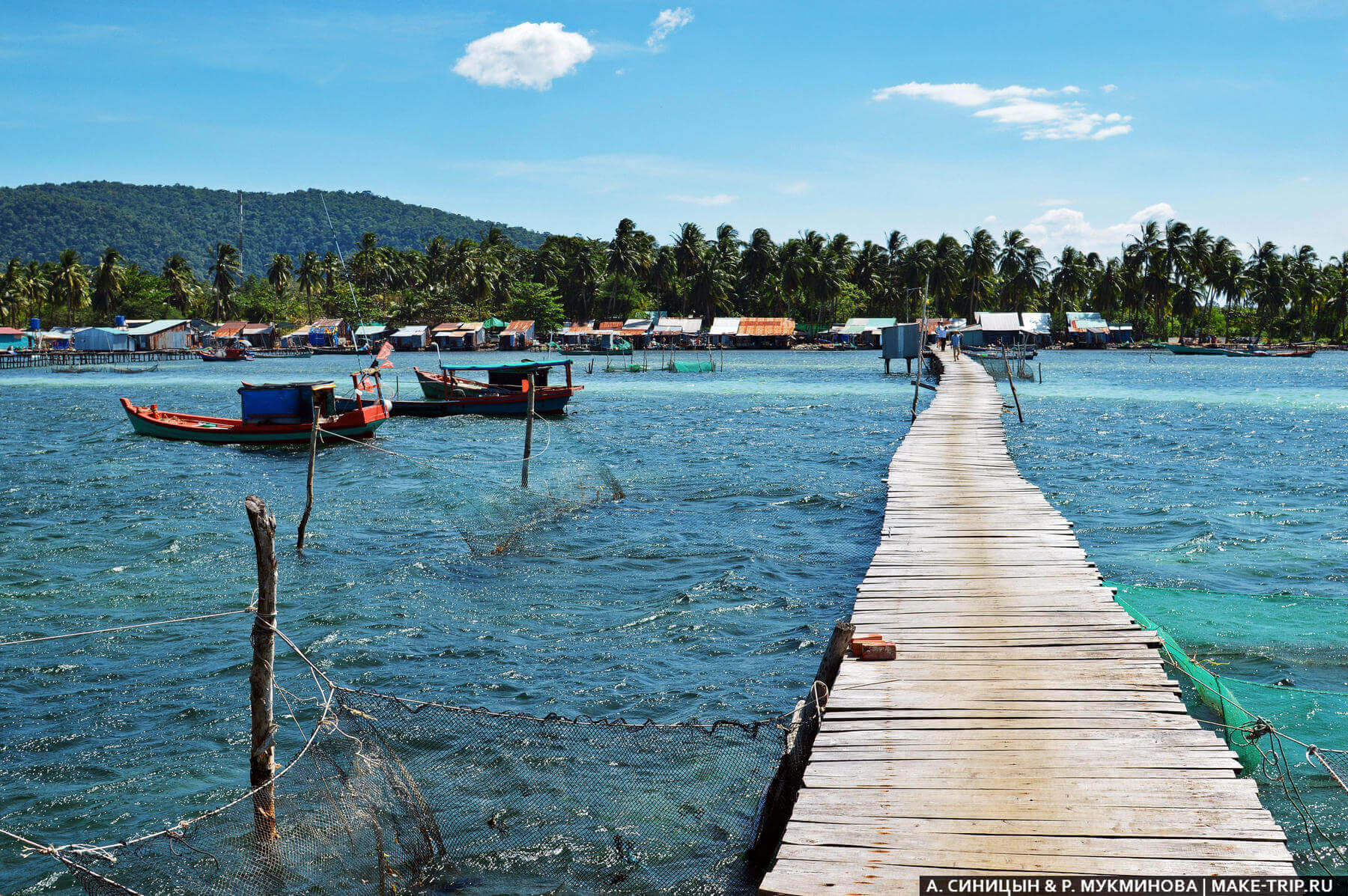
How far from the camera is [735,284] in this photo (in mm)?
120562

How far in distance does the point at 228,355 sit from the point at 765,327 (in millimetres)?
58585

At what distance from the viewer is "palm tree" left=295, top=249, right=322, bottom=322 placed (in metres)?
122

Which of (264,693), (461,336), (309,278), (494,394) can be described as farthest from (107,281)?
(264,693)

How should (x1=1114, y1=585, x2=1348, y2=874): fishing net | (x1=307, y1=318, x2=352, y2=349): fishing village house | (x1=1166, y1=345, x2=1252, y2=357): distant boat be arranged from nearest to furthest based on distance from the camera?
(x1=1114, y1=585, x2=1348, y2=874): fishing net
(x1=1166, y1=345, x2=1252, y2=357): distant boat
(x1=307, y1=318, x2=352, y2=349): fishing village house

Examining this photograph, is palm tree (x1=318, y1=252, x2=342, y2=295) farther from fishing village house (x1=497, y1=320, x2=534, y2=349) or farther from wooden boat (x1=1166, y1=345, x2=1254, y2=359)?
wooden boat (x1=1166, y1=345, x2=1254, y2=359)

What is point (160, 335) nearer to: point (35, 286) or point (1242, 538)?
point (35, 286)

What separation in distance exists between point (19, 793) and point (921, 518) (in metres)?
11.9

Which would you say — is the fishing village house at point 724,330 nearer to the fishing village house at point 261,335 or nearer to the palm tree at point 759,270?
the palm tree at point 759,270

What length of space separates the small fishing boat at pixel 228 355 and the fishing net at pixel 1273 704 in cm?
10222

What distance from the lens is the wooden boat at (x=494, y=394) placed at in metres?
41.3

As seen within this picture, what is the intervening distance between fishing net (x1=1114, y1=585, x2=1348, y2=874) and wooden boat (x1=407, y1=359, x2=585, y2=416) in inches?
1216

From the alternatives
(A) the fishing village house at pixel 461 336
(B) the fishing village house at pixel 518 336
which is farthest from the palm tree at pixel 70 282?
(B) the fishing village house at pixel 518 336

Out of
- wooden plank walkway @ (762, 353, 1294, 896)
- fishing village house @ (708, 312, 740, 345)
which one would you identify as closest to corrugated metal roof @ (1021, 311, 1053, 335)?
fishing village house @ (708, 312, 740, 345)

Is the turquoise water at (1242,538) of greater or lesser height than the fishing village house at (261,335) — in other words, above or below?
below
